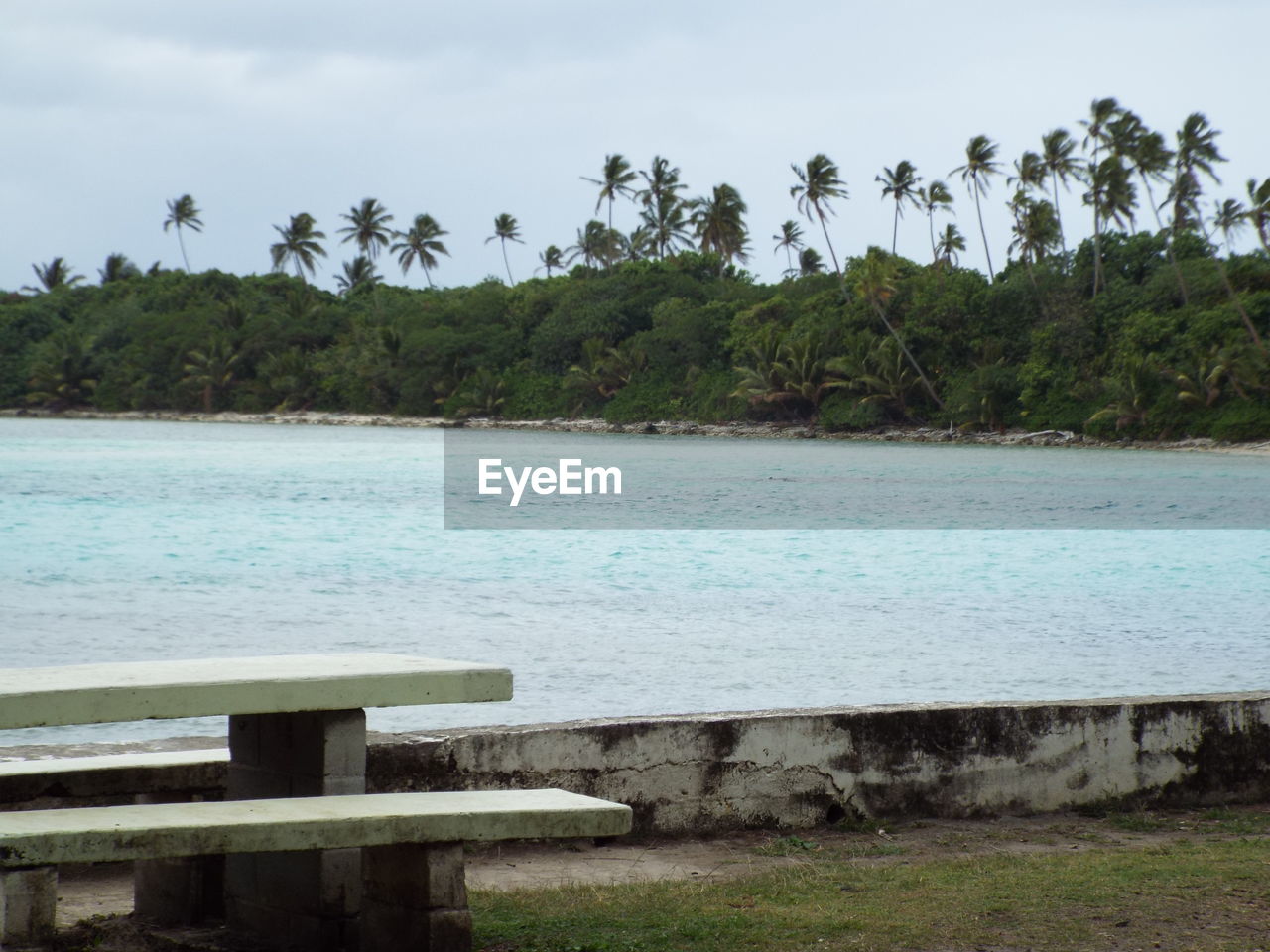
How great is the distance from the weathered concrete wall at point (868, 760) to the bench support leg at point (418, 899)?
1.19 metres

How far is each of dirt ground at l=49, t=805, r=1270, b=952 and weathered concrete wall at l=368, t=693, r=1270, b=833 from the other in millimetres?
97

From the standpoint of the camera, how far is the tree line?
220 feet

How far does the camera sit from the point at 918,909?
13.6 ft

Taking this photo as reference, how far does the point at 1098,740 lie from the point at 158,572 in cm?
2520

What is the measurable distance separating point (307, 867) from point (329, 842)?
48 centimetres

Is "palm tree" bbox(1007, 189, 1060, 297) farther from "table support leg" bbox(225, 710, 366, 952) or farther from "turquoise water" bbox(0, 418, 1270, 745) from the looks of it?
"table support leg" bbox(225, 710, 366, 952)

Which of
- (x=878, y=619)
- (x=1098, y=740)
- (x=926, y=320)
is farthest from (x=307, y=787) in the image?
(x=926, y=320)

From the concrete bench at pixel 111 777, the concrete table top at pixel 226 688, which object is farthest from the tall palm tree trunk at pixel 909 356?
the concrete table top at pixel 226 688

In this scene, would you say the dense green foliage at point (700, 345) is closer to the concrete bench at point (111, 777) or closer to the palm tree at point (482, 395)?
the palm tree at point (482, 395)

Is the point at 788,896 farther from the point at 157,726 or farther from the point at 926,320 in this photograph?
the point at 926,320

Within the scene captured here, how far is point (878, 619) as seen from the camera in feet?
75.1

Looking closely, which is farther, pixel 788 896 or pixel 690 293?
pixel 690 293

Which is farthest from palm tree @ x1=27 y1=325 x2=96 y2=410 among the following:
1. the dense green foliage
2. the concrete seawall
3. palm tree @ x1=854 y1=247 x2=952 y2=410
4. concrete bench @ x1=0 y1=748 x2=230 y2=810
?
concrete bench @ x1=0 y1=748 x2=230 y2=810

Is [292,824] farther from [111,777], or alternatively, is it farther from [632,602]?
[632,602]
